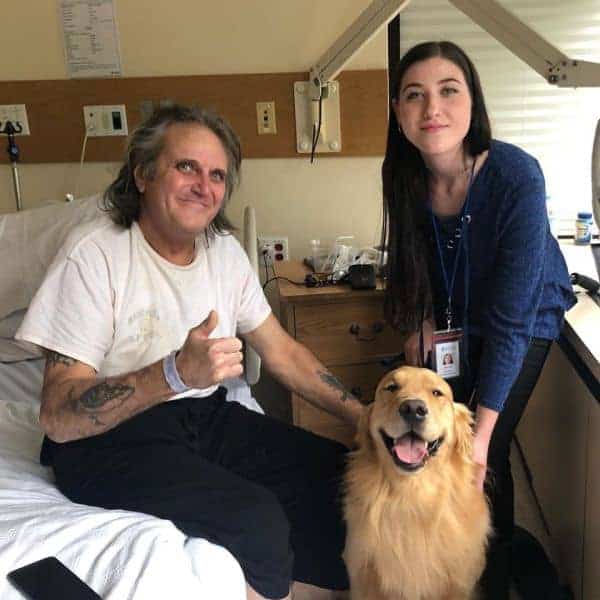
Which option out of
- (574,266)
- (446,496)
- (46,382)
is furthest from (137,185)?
(574,266)

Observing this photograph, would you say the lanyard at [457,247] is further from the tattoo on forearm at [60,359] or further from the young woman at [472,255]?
Result: the tattoo on forearm at [60,359]

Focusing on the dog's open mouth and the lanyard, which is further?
the lanyard

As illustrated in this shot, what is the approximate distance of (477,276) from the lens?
1.61 meters

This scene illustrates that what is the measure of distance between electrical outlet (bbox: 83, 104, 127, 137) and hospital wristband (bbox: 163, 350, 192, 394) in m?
1.52

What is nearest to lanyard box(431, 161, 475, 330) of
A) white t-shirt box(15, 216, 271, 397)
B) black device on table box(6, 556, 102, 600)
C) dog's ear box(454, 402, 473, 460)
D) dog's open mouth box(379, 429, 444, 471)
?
dog's ear box(454, 402, 473, 460)

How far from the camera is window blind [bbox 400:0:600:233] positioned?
96.8 inches

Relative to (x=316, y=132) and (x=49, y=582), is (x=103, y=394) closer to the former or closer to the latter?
(x=49, y=582)

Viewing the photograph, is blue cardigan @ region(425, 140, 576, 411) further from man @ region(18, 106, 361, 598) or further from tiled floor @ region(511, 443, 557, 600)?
tiled floor @ region(511, 443, 557, 600)

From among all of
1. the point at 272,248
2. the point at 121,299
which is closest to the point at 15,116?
the point at 272,248

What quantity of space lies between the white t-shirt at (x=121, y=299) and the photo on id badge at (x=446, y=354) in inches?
20.3

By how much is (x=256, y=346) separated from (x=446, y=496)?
2.01 feet

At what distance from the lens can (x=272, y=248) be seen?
2584 mm

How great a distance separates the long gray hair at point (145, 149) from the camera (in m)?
1.49

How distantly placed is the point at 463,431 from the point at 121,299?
78cm
